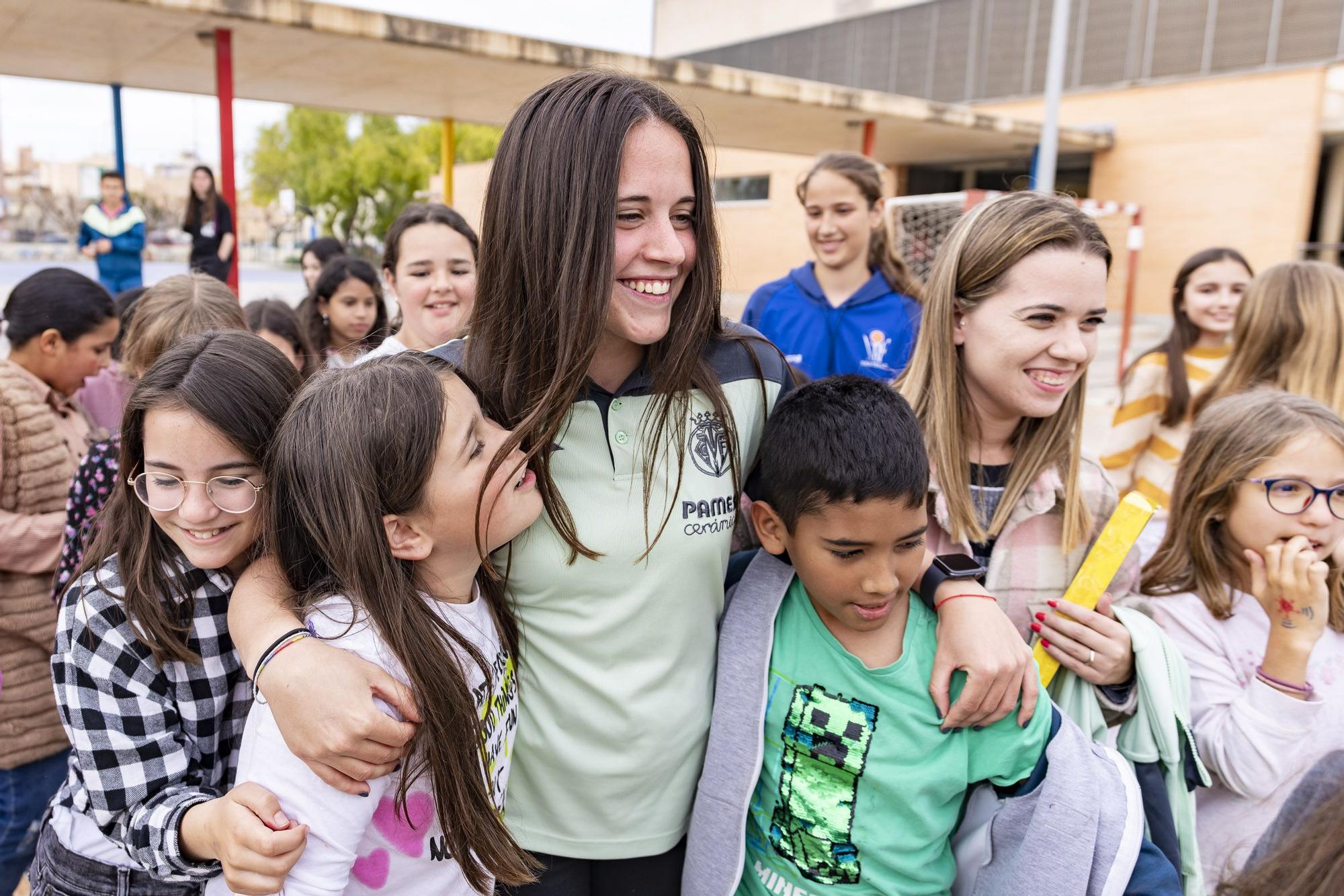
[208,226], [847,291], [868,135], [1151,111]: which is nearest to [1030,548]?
[847,291]

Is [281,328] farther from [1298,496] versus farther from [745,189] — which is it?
[745,189]

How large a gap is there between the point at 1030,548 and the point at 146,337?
2.38 meters

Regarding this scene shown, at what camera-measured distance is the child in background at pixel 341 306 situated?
4.25 metres

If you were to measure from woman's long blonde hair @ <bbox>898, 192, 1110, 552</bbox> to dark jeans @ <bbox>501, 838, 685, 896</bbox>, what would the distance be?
82cm

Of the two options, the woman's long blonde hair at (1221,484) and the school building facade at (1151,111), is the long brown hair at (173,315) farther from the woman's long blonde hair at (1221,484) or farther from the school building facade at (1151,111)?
the school building facade at (1151,111)

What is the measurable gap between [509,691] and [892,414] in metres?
0.82

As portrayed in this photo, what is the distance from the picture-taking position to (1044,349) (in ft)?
5.53

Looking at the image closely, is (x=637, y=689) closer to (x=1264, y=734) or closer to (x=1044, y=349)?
(x=1044, y=349)

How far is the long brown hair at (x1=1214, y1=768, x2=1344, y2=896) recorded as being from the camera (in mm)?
893

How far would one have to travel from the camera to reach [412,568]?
1449mm

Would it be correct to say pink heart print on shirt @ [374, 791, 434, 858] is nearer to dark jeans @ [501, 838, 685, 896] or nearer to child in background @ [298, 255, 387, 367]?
dark jeans @ [501, 838, 685, 896]

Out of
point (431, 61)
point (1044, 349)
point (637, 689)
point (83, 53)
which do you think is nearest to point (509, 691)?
point (637, 689)

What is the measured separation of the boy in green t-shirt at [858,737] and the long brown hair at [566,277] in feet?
0.72

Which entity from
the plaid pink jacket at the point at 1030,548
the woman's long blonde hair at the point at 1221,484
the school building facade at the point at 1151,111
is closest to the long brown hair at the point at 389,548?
the plaid pink jacket at the point at 1030,548
